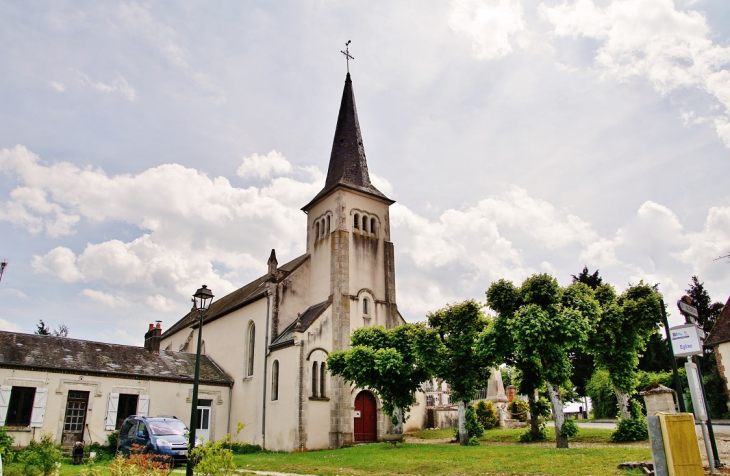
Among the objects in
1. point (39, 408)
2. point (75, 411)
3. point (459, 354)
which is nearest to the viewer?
point (459, 354)

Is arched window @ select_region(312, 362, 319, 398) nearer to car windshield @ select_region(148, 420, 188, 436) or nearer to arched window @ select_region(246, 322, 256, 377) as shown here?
arched window @ select_region(246, 322, 256, 377)

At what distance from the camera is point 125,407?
26500 mm

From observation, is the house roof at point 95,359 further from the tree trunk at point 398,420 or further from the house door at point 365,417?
the tree trunk at point 398,420

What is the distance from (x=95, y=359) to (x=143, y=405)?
3.53 metres

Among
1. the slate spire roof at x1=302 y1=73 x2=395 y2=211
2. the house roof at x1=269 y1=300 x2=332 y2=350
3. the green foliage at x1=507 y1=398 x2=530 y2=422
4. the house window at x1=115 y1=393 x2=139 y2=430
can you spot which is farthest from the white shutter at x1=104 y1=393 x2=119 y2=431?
the green foliage at x1=507 y1=398 x2=530 y2=422

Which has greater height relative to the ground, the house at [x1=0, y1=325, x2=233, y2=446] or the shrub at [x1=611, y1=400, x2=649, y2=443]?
the house at [x1=0, y1=325, x2=233, y2=446]

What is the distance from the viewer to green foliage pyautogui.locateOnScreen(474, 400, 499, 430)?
29984 millimetres

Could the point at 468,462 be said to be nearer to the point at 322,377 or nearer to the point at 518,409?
the point at 322,377

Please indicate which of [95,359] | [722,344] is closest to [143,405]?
[95,359]

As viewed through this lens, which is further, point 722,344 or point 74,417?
point 722,344

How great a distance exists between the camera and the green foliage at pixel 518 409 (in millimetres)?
31219

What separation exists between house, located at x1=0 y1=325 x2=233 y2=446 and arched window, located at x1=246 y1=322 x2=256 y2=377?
5.56ft

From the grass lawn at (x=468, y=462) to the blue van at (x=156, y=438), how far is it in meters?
2.46

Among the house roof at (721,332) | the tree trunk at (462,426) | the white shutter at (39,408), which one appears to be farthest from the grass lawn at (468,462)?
the house roof at (721,332)
